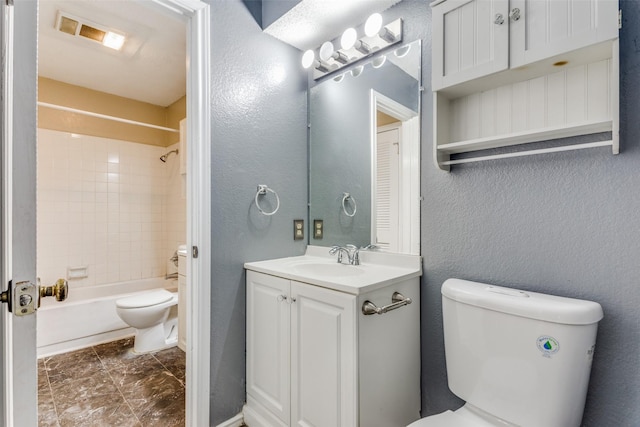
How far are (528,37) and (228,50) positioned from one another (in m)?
1.33

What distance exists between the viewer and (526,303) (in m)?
1.01

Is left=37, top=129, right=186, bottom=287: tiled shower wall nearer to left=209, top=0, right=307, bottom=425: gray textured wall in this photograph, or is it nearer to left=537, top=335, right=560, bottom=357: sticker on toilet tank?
left=209, top=0, right=307, bottom=425: gray textured wall

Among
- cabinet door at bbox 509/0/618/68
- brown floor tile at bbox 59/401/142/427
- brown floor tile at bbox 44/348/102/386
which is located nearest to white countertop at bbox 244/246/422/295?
cabinet door at bbox 509/0/618/68

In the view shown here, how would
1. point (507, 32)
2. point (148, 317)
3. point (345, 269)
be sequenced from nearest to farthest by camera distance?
point (507, 32) < point (345, 269) < point (148, 317)

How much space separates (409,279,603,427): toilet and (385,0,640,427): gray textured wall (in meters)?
0.12

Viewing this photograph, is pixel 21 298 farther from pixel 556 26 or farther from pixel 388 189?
pixel 556 26

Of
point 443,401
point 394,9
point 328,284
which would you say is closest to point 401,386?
point 443,401

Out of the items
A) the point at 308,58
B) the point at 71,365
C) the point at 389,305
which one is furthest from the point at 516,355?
the point at 71,365

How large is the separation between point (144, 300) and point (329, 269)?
64.7 inches

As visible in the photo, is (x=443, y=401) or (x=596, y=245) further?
(x=443, y=401)

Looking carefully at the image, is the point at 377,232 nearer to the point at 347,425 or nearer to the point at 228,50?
the point at 347,425

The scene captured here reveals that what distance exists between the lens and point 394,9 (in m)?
1.57

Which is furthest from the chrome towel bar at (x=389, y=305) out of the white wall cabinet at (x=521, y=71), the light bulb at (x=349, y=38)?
the light bulb at (x=349, y=38)

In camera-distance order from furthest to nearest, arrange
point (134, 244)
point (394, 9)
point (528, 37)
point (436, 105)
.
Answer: point (134, 244)
point (394, 9)
point (436, 105)
point (528, 37)
